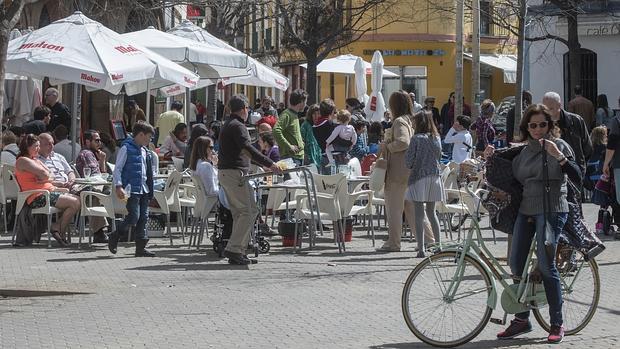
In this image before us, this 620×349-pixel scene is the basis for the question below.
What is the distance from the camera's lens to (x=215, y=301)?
1210cm

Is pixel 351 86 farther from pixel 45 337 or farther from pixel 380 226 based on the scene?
pixel 45 337

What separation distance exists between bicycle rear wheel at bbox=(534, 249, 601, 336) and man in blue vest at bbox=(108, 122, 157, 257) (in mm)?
6528

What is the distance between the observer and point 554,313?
9.68m

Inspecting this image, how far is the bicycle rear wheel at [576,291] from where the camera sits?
32.5 ft

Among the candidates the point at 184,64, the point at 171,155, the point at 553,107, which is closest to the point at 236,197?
the point at 553,107

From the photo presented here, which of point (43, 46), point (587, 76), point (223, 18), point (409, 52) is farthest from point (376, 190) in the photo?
point (409, 52)

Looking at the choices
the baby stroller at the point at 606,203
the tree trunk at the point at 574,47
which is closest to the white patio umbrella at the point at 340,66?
the tree trunk at the point at 574,47

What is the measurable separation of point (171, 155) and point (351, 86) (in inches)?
1267

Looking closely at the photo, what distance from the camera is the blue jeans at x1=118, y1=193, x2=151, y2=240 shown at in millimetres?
15430

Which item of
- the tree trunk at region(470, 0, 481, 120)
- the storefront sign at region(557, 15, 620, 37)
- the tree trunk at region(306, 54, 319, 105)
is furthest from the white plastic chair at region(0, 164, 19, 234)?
the storefront sign at region(557, 15, 620, 37)

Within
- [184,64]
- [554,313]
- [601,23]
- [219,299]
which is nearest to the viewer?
[554,313]

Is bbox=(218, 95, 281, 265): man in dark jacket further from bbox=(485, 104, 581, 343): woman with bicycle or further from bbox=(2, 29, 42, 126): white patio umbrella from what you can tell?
bbox=(2, 29, 42, 126): white patio umbrella

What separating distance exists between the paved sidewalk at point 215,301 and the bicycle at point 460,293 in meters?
0.24

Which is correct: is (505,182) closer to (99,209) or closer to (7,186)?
(99,209)
